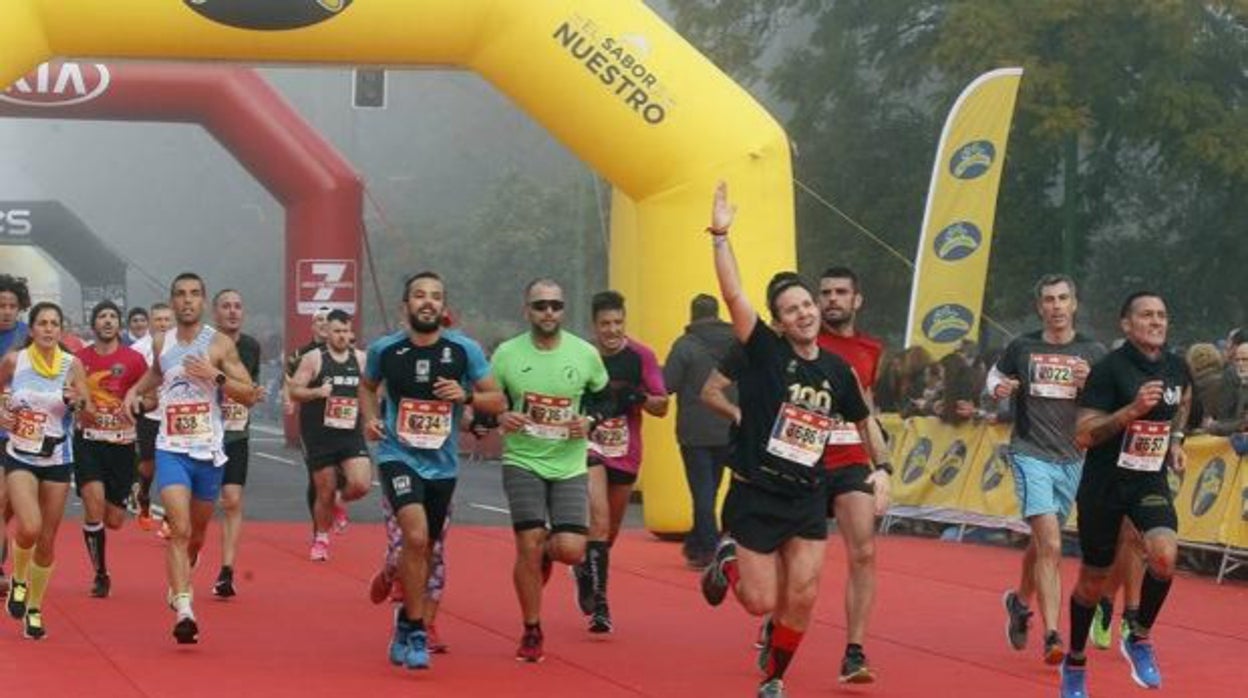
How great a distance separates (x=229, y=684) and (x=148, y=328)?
10374 millimetres

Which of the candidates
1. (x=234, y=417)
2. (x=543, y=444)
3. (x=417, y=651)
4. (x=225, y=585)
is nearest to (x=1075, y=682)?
(x=543, y=444)

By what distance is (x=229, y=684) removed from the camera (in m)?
10.2

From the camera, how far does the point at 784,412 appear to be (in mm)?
9586

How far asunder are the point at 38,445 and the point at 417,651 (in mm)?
2583

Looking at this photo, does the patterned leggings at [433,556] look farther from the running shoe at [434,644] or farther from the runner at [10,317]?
the runner at [10,317]

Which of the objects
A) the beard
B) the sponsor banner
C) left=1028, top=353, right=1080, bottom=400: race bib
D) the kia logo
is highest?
the kia logo

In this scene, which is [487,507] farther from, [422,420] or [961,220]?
[422,420]

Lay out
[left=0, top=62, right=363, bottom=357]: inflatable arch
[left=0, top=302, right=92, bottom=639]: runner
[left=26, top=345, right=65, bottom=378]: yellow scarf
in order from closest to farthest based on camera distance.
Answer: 1. [left=0, top=302, right=92, bottom=639]: runner
2. [left=26, top=345, right=65, bottom=378]: yellow scarf
3. [left=0, top=62, right=363, bottom=357]: inflatable arch

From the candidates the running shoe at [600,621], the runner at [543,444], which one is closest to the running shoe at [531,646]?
the runner at [543,444]

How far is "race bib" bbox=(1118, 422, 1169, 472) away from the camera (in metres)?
10.2

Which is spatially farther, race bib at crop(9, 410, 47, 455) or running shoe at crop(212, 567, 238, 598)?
running shoe at crop(212, 567, 238, 598)

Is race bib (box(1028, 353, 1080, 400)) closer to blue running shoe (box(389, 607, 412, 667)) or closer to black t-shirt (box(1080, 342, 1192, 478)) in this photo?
black t-shirt (box(1080, 342, 1192, 478))

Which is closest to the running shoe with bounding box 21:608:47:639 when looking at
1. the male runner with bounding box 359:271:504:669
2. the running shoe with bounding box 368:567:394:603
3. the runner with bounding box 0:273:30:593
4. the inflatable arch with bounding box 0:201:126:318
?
the runner with bounding box 0:273:30:593

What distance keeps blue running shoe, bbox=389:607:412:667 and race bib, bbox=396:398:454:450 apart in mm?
770
